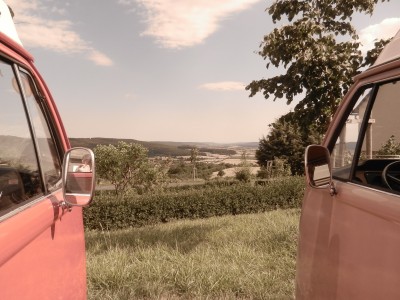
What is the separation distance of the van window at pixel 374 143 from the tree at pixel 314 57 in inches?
216

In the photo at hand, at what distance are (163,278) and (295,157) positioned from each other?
142ft

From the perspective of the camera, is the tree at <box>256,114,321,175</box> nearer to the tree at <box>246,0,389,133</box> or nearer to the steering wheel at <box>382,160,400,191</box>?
the tree at <box>246,0,389,133</box>

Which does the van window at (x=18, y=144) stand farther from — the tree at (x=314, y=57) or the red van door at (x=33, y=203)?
the tree at (x=314, y=57)

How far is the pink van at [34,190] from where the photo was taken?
4.28 ft

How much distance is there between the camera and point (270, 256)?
19.8 ft

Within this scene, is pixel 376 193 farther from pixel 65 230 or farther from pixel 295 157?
pixel 295 157

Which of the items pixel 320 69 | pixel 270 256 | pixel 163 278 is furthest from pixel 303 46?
pixel 163 278

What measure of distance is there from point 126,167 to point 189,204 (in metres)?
15.4

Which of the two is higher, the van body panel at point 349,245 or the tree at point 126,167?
the van body panel at point 349,245

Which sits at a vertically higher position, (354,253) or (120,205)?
(354,253)

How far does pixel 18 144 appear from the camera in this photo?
1.85 meters

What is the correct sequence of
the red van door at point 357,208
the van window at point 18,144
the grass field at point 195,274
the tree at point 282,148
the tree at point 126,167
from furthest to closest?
the tree at point 282,148, the tree at point 126,167, the grass field at point 195,274, the van window at point 18,144, the red van door at point 357,208

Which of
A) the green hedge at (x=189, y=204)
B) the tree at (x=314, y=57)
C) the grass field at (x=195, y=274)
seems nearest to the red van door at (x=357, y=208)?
the grass field at (x=195, y=274)

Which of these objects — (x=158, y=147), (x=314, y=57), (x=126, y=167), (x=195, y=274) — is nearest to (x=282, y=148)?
(x=126, y=167)
